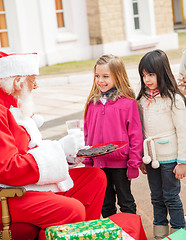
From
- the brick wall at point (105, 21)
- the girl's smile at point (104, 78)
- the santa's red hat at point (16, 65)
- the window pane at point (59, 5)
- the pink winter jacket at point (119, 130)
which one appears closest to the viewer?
the santa's red hat at point (16, 65)

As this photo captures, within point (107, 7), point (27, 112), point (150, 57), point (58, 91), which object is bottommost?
point (58, 91)

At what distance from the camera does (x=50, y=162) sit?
265 cm

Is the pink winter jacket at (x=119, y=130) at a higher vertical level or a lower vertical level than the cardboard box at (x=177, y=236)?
higher

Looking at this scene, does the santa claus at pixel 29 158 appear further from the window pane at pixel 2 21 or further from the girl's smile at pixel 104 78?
the window pane at pixel 2 21

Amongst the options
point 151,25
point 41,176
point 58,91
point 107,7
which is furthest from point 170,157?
point 151,25

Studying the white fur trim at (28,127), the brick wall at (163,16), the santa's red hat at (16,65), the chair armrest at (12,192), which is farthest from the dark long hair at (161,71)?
the brick wall at (163,16)

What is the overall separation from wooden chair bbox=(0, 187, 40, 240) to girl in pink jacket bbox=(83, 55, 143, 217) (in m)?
0.93

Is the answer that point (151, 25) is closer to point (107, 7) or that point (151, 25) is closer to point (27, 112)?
point (107, 7)

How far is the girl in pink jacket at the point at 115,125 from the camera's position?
333cm

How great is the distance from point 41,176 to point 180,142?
1033 mm

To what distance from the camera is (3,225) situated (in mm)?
2584

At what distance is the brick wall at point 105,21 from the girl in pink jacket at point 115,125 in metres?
12.0

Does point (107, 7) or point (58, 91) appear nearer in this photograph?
point (58, 91)

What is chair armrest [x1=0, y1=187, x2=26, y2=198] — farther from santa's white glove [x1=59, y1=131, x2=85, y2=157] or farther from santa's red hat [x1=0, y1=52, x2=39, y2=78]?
santa's red hat [x1=0, y1=52, x2=39, y2=78]
